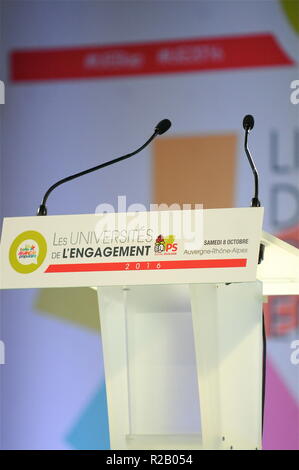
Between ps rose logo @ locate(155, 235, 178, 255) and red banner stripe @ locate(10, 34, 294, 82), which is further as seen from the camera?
red banner stripe @ locate(10, 34, 294, 82)

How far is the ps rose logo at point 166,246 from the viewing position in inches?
69.7

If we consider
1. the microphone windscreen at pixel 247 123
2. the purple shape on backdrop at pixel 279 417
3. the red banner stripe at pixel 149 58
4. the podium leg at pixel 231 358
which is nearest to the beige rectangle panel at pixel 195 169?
the red banner stripe at pixel 149 58

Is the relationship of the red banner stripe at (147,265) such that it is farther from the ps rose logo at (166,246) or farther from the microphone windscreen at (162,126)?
the microphone windscreen at (162,126)

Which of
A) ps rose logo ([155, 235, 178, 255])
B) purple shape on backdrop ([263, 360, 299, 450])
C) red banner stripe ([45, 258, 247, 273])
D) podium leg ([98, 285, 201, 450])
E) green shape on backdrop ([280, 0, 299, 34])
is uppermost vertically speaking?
green shape on backdrop ([280, 0, 299, 34])

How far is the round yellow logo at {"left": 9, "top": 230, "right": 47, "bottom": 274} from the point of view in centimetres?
184

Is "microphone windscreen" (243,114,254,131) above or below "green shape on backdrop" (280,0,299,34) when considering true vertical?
below

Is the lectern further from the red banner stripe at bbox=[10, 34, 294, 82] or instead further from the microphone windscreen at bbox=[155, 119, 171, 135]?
the red banner stripe at bbox=[10, 34, 294, 82]

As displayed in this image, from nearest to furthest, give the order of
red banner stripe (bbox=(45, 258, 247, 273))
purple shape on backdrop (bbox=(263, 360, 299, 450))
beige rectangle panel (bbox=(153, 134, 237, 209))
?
red banner stripe (bbox=(45, 258, 247, 273))
purple shape on backdrop (bbox=(263, 360, 299, 450))
beige rectangle panel (bbox=(153, 134, 237, 209))

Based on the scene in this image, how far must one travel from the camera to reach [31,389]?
366 cm

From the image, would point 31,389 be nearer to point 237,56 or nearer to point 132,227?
point 237,56

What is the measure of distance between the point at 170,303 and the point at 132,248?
8.6 inches

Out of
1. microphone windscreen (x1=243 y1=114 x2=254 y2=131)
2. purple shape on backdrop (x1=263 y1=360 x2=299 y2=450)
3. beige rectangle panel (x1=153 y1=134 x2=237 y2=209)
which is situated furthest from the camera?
beige rectangle panel (x1=153 y1=134 x2=237 y2=209)

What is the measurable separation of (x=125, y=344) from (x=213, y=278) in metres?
0.36

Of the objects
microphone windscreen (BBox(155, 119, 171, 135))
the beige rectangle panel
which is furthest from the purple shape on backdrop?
microphone windscreen (BBox(155, 119, 171, 135))
